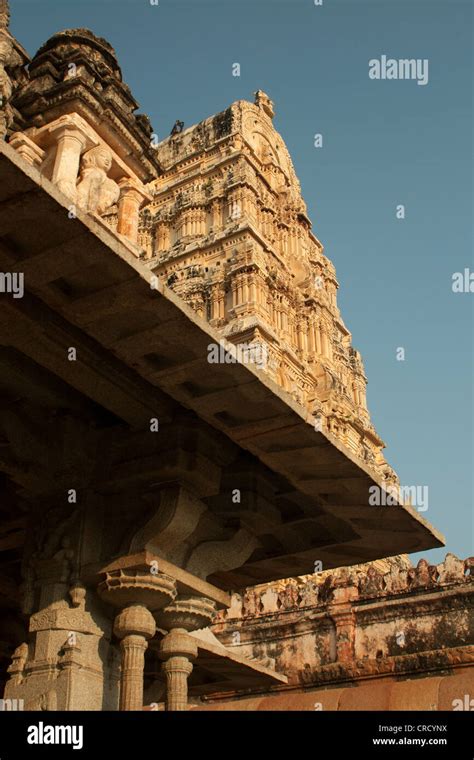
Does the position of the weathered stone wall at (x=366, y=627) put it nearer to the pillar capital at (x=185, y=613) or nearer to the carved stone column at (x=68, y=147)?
the pillar capital at (x=185, y=613)

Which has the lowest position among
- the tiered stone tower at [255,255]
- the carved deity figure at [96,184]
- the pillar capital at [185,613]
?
the pillar capital at [185,613]

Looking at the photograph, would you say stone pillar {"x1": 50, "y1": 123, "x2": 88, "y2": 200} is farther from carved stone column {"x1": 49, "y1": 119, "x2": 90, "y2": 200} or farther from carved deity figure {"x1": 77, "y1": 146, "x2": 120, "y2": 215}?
carved deity figure {"x1": 77, "y1": 146, "x2": 120, "y2": 215}

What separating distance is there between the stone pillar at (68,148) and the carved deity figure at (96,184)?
0.14m

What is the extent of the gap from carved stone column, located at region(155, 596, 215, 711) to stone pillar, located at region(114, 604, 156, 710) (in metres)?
0.57

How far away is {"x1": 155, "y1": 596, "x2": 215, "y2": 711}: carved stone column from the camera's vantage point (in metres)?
8.41

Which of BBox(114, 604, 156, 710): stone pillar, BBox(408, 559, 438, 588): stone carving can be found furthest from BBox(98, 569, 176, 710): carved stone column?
BBox(408, 559, 438, 588): stone carving

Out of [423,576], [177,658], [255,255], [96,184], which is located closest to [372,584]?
[423,576]

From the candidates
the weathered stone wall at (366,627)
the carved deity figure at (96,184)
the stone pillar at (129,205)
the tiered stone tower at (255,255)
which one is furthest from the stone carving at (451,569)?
the tiered stone tower at (255,255)

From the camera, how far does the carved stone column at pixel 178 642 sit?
841 centimetres

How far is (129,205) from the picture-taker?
13273 millimetres

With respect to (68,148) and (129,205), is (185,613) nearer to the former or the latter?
(68,148)

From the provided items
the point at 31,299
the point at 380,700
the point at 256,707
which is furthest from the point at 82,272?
the point at 256,707

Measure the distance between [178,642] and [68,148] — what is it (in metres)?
7.23

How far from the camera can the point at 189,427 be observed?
8234 millimetres
